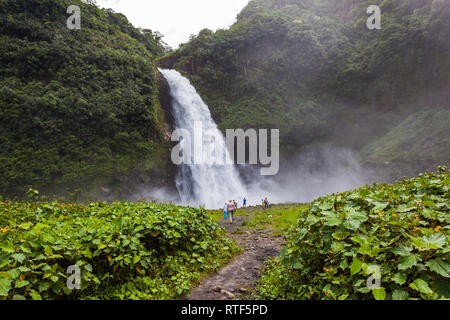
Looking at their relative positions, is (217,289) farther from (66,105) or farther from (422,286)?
(66,105)

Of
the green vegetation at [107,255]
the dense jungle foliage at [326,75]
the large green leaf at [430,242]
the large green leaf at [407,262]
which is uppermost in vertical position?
the dense jungle foliage at [326,75]

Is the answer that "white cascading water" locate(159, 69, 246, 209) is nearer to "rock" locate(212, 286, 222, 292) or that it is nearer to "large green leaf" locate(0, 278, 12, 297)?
"rock" locate(212, 286, 222, 292)

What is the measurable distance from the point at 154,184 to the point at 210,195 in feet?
17.1

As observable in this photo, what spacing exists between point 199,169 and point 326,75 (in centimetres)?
2226

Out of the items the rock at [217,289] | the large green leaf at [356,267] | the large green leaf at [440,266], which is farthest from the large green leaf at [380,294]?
the rock at [217,289]

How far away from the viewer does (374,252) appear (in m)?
2.44

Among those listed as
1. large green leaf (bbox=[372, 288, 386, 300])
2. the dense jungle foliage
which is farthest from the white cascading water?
large green leaf (bbox=[372, 288, 386, 300])

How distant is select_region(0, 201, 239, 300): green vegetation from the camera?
111 inches

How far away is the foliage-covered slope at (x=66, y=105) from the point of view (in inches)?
661

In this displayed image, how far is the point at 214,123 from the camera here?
27734 mm

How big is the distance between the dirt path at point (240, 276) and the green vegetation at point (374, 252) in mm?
416

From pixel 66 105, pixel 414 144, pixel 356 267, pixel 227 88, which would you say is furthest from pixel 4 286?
pixel 227 88

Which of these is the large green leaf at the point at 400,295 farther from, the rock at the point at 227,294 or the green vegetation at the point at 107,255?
the green vegetation at the point at 107,255
